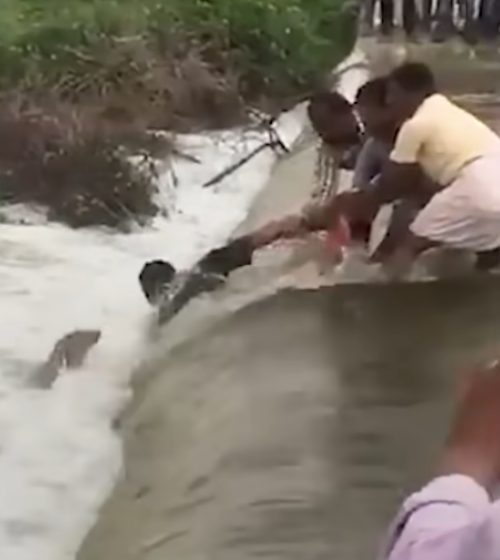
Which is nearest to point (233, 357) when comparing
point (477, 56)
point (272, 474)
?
point (272, 474)

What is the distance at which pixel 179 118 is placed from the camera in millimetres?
3736

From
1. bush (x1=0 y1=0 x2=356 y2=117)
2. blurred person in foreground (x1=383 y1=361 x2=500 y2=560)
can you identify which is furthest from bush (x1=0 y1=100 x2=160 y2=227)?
blurred person in foreground (x1=383 y1=361 x2=500 y2=560)

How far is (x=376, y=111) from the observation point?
2.29 m

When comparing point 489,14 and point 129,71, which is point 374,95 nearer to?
point 129,71

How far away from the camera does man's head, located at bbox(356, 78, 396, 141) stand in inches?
89.6

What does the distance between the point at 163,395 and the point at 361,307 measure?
27 centimetres

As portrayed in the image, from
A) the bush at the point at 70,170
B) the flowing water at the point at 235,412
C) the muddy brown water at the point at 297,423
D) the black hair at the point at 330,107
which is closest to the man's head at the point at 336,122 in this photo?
the black hair at the point at 330,107

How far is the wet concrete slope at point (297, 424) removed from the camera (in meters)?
1.38

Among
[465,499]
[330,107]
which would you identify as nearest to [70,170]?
[330,107]

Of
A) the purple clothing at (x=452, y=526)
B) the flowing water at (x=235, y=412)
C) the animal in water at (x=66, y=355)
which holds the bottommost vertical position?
the animal in water at (x=66, y=355)

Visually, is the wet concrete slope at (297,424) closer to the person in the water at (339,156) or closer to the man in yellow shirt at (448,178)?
the man in yellow shirt at (448,178)

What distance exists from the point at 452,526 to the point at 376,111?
1560 mm

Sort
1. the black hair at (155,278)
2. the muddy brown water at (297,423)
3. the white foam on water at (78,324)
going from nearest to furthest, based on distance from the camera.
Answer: the muddy brown water at (297,423)
the white foam on water at (78,324)
the black hair at (155,278)

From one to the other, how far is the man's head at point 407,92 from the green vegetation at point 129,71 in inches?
40.0
